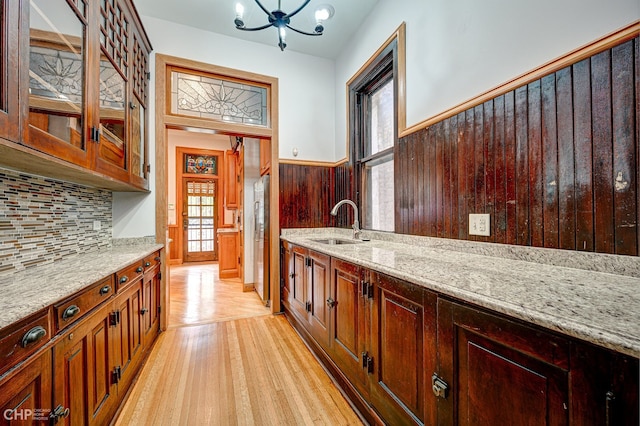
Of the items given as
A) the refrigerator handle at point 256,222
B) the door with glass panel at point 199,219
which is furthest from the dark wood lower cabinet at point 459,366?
the door with glass panel at point 199,219

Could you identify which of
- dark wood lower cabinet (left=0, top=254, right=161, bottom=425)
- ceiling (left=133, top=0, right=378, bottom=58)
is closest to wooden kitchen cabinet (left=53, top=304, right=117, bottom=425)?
dark wood lower cabinet (left=0, top=254, right=161, bottom=425)

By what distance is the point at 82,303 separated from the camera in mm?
1062

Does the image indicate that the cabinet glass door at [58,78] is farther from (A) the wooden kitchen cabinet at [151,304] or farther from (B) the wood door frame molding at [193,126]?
(B) the wood door frame molding at [193,126]

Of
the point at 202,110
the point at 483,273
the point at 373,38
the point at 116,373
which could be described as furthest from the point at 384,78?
the point at 116,373

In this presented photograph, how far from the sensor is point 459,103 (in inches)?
62.2

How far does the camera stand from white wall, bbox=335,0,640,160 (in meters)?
1.05

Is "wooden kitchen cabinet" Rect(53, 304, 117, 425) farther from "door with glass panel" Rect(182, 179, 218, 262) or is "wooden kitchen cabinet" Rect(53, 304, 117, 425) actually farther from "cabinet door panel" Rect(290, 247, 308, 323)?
"door with glass panel" Rect(182, 179, 218, 262)

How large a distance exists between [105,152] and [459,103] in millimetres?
2158

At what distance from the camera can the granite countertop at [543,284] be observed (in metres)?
0.57

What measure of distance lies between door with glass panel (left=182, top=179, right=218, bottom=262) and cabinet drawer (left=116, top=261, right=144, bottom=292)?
4512mm

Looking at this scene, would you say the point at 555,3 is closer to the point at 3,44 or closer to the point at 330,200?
the point at 3,44

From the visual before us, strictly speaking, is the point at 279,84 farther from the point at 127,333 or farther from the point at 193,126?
the point at 127,333

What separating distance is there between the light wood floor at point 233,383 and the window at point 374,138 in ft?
4.58

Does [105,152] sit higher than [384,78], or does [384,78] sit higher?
[384,78]
